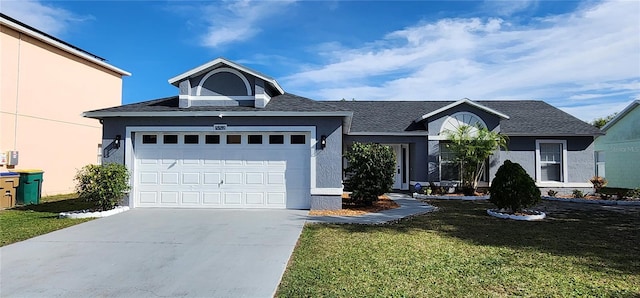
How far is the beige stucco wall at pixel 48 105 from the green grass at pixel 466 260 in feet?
41.6

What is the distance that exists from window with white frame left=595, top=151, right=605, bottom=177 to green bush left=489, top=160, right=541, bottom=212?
44.4 ft

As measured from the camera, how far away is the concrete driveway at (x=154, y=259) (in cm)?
427

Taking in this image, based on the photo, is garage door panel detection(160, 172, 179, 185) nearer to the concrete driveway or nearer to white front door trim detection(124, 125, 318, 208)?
white front door trim detection(124, 125, 318, 208)

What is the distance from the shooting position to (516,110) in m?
17.8

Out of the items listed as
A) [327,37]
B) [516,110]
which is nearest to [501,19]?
[327,37]

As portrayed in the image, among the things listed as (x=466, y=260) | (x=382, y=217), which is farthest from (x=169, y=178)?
(x=466, y=260)

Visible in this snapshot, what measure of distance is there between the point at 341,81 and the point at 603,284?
54.1ft

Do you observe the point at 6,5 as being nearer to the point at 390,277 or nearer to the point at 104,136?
the point at 104,136

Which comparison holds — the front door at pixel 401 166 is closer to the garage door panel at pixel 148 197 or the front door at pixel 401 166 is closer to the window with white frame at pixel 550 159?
the window with white frame at pixel 550 159

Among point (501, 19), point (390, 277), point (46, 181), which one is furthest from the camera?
point (46, 181)

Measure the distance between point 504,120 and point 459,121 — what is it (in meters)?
2.84

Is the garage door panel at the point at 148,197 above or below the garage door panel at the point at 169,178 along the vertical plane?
below

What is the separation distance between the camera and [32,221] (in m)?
8.49

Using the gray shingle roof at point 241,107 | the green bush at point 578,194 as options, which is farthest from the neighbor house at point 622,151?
the gray shingle roof at point 241,107
